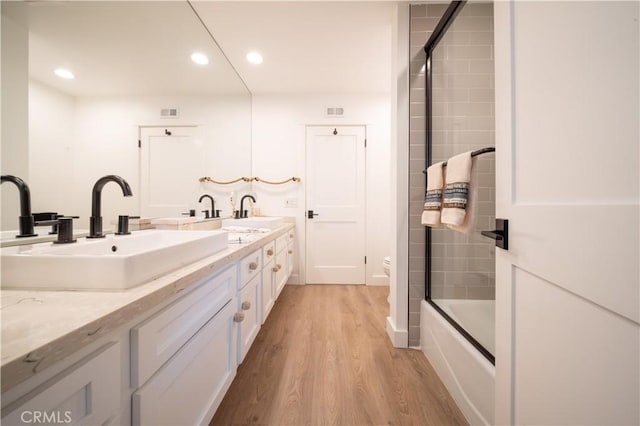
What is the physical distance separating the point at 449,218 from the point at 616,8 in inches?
32.6

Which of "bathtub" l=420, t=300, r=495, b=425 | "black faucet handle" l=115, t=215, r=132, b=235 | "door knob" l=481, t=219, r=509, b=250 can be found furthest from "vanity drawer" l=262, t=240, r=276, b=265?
"door knob" l=481, t=219, r=509, b=250

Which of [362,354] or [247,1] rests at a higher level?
[247,1]

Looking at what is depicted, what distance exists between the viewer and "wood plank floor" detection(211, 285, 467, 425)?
3.64 ft

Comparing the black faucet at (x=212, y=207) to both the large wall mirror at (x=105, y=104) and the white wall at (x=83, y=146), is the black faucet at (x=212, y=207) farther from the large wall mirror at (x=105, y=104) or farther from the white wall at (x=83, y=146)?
the white wall at (x=83, y=146)

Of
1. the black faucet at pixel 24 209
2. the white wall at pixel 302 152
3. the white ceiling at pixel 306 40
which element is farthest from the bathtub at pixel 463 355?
the white ceiling at pixel 306 40

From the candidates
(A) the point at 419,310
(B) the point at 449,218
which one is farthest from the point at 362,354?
(B) the point at 449,218

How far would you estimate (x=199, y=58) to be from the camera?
1812 millimetres

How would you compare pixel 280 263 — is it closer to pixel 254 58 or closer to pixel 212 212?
pixel 212 212

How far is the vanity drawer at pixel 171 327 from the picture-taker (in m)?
0.53

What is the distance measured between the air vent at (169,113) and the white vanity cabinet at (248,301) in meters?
1.00

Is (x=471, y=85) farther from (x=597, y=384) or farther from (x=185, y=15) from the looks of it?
(x=185, y=15)

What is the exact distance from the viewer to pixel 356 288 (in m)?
2.83

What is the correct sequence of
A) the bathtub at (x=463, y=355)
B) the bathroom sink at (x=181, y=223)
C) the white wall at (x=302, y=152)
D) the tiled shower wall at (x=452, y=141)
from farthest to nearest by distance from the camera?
the white wall at (x=302, y=152) < the tiled shower wall at (x=452, y=141) < the bathroom sink at (x=181, y=223) < the bathtub at (x=463, y=355)

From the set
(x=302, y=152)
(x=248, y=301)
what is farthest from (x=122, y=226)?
(x=302, y=152)
